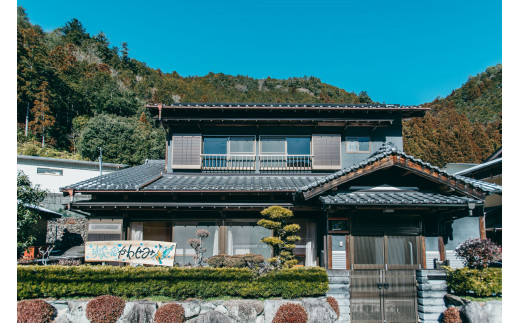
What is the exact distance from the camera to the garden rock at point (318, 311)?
34.2 feet

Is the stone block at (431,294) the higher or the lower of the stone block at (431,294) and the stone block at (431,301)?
the higher

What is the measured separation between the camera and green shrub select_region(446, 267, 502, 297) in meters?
10.7

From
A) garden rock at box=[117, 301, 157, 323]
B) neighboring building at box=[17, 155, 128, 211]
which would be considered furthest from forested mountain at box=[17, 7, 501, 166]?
garden rock at box=[117, 301, 157, 323]

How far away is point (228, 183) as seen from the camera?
1471 cm

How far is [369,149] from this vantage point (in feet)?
56.0

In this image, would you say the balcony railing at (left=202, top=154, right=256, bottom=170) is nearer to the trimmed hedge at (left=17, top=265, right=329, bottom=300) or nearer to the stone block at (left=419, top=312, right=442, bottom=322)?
the trimmed hedge at (left=17, top=265, right=329, bottom=300)

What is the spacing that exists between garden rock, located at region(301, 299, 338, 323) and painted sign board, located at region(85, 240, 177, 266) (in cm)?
A: 481

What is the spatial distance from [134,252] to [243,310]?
14.6 feet

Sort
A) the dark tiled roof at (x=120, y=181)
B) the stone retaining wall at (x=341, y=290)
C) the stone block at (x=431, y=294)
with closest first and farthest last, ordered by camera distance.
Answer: the stone retaining wall at (x=341, y=290) < the stone block at (x=431, y=294) < the dark tiled roof at (x=120, y=181)

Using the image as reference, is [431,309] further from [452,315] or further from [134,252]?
[134,252]

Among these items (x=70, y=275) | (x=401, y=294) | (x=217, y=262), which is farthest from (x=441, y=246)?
(x=70, y=275)

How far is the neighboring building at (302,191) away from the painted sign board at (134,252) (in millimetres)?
1761

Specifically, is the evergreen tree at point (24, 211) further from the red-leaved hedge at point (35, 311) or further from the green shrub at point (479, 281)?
the green shrub at point (479, 281)

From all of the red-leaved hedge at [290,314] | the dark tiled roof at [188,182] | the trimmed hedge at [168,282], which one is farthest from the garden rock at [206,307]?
the dark tiled roof at [188,182]
